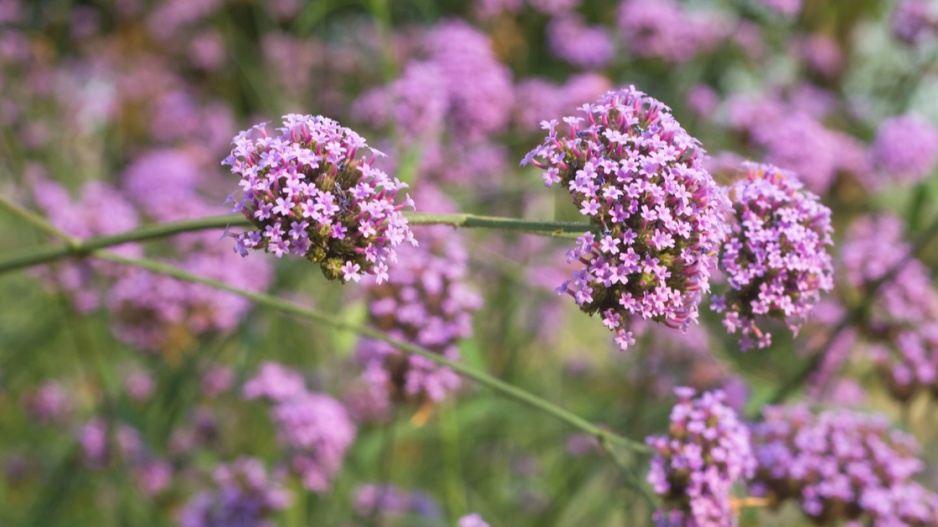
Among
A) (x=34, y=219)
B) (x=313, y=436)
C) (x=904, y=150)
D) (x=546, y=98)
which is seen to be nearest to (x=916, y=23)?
(x=904, y=150)

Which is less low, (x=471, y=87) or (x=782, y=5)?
(x=782, y=5)

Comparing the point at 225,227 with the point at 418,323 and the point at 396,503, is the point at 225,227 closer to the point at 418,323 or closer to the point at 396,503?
the point at 418,323

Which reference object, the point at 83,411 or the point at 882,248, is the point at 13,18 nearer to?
the point at 83,411

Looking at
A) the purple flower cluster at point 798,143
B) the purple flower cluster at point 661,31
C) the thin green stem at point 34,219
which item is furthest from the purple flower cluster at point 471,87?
the thin green stem at point 34,219

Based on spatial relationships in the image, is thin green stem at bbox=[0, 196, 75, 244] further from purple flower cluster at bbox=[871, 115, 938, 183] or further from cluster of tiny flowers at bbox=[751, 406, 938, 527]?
purple flower cluster at bbox=[871, 115, 938, 183]

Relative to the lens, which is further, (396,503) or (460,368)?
(396,503)

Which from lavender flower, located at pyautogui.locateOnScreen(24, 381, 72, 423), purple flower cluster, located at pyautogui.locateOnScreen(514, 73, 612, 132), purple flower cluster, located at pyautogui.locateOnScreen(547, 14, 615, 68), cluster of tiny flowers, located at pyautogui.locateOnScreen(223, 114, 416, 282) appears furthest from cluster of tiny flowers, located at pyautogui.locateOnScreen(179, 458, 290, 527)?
purple flower cluster, located at pyautogui.locateOnScreen(547, 14, 615, 68)
